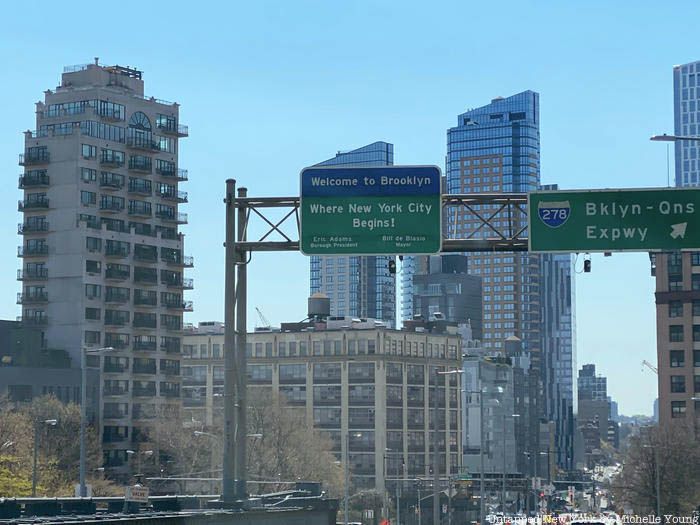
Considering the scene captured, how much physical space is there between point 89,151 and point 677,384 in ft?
229

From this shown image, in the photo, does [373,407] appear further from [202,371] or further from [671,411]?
[671,411]

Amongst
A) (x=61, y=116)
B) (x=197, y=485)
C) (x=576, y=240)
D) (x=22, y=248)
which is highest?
(x=61, y=116)

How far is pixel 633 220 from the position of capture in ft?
148

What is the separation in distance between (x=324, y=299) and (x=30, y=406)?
77.6 m

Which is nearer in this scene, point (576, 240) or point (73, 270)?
point (576, 240)

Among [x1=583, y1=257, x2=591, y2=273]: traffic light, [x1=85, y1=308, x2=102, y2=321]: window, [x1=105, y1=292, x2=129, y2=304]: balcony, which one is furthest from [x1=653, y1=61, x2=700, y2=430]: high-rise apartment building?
[x1=583, y1=257, x2=591, y2=273]: traffic light

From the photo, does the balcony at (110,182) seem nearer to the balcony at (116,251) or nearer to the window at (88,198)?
the window at (88,198)

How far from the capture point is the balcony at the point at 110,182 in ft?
498

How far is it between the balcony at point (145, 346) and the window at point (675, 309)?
59032mm

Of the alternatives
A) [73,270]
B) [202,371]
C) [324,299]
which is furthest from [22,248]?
[324,299]

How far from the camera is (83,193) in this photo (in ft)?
490

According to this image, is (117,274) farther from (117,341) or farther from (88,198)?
(88,198)

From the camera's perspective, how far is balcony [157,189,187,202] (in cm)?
15950

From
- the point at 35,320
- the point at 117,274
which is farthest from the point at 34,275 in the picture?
the point at 117,274
